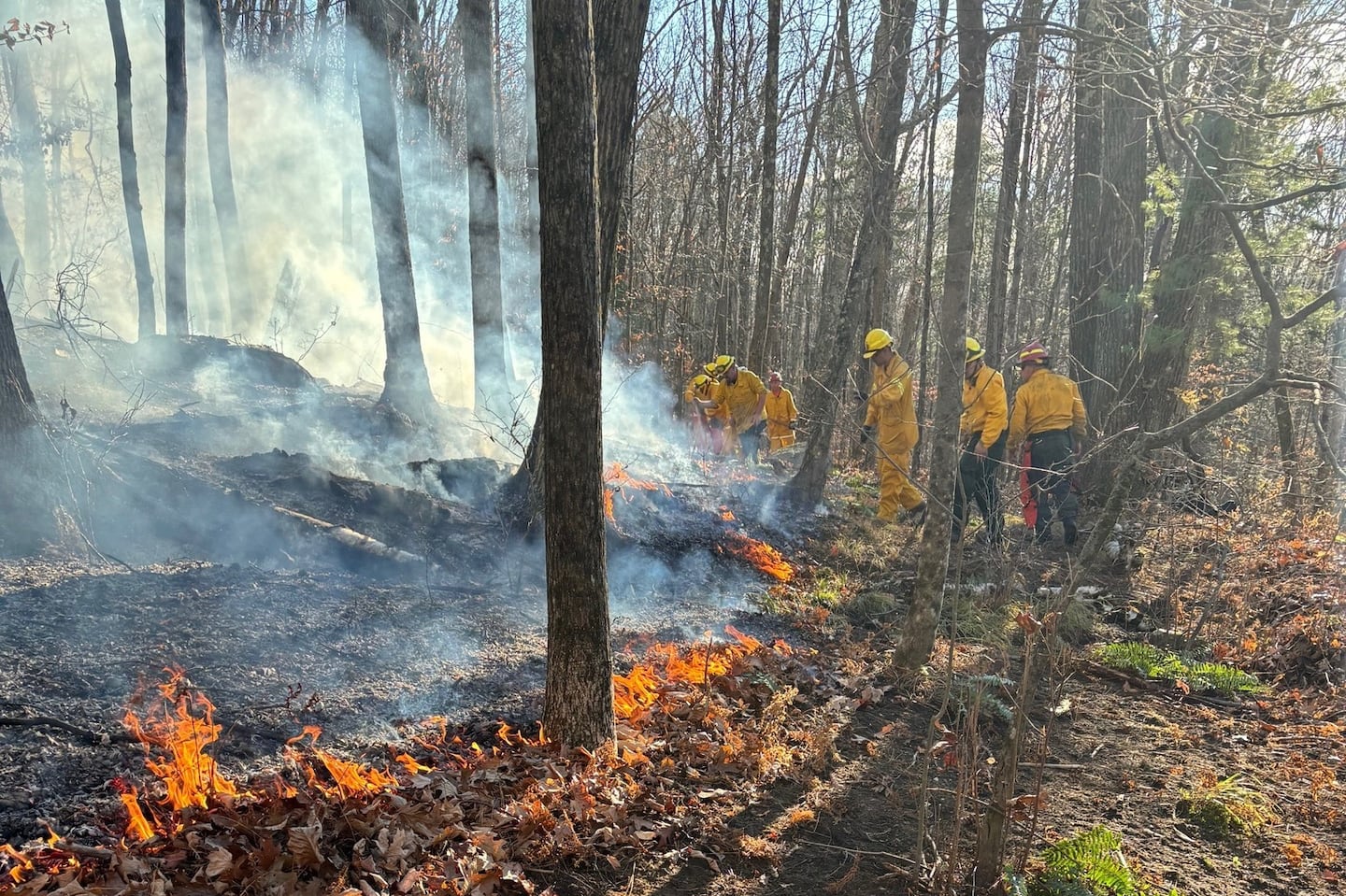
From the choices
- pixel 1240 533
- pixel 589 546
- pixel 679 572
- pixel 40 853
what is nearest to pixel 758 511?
pixel 679 572

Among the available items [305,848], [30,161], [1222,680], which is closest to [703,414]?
[1222,680]

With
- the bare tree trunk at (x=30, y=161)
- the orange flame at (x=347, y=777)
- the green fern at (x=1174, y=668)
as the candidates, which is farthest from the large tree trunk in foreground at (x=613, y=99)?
the bare tree trunk at (x=30, y=161)

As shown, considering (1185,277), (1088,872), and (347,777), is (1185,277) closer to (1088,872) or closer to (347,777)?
(1088,872)

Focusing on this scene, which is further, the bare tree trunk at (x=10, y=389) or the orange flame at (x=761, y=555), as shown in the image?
the orange flame at (x=761, y=555)

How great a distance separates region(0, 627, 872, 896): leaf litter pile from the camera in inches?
100

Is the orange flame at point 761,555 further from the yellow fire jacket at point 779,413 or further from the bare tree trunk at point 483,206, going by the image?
the yellow fire jacket at point 779,413

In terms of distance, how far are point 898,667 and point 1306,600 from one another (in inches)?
149

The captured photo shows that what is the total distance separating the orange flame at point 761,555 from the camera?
7.91 meters

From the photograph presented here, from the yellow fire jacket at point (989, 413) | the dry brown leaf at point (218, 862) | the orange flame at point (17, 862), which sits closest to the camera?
the orange flame at point (17, 862)

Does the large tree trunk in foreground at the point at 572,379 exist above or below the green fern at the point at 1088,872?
above

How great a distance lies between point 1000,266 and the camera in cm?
1664

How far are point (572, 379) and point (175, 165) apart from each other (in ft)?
44.4

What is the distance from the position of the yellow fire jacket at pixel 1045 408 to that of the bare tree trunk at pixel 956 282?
4215 mm

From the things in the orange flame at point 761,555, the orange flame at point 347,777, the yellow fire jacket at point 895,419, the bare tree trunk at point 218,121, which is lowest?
the orange flame at point 761,555
